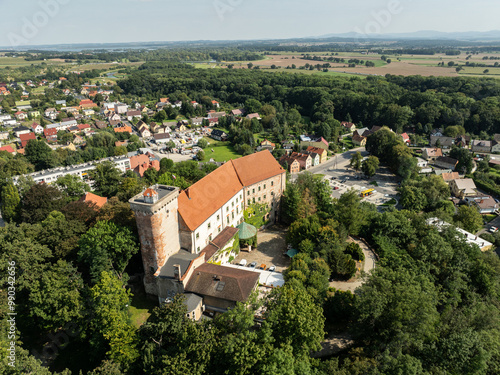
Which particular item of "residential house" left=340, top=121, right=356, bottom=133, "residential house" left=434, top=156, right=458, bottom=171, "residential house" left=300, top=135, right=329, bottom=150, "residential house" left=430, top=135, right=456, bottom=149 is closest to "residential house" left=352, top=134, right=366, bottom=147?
"residential house" left=300, top=135, right=329, bottom=150

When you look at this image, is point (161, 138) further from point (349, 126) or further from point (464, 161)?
point (464, 161)

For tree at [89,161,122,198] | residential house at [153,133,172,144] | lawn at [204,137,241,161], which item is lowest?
lawn at [204,137,241,161]

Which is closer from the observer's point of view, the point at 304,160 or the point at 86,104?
Answer: the point at 304,160

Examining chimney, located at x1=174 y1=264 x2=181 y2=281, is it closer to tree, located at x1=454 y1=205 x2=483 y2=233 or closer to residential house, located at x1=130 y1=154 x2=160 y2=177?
tree, located at x1=454 y1=205 x2=483 y2=233

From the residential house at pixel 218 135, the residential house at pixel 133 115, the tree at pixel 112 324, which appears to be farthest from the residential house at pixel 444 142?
the residential house at pixel 133 115

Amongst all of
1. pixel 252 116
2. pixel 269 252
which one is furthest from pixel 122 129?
pixel 269 252

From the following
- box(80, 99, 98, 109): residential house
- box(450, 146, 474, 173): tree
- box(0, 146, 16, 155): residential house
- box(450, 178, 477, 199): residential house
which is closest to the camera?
box(450, 178, 477, 199): residential house

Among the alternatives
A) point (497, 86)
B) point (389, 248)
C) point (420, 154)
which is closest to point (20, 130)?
point (389, 248)
